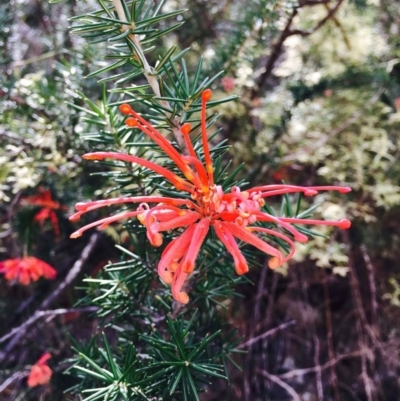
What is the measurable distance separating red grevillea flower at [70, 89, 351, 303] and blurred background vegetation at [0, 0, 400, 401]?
1.50ft

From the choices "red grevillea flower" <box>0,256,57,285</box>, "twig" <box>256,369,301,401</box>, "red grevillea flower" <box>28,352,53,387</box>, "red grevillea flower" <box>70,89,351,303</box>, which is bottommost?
"twig" <box>256,369,301,401</box>

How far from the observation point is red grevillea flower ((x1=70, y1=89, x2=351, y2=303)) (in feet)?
1.30

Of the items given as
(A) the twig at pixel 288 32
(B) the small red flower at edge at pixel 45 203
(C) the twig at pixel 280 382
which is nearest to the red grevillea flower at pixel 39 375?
(B) the small red flower at edge at pixel 45 203

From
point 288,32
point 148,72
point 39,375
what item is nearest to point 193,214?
point 148,72

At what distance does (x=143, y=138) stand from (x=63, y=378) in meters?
0.51

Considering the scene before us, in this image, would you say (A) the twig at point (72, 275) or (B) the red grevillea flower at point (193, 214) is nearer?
(B) the red grevillea flower at point (193, 214)

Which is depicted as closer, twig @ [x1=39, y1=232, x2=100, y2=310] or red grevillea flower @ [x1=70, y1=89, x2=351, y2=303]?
red grevillea flower @ [x1=70, y1=89, x2=351, y2=303]

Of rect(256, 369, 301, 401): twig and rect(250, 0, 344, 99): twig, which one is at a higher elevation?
rect(250, 0, 344, 99): twig

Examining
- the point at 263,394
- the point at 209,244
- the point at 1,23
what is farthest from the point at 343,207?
the point at 1,23

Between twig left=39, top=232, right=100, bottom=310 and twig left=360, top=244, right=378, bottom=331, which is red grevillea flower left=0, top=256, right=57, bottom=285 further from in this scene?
twig left=360, top=244, right=378, bottom=331

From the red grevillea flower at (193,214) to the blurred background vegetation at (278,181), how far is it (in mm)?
458

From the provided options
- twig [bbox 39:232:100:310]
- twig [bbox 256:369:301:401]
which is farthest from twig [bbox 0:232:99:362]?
twig [bbox 256:369:301:401]

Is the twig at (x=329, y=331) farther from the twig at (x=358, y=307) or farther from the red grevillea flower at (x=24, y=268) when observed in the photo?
the red grevillea flower at (x=24, y=268)

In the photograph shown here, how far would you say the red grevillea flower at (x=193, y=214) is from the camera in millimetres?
396
